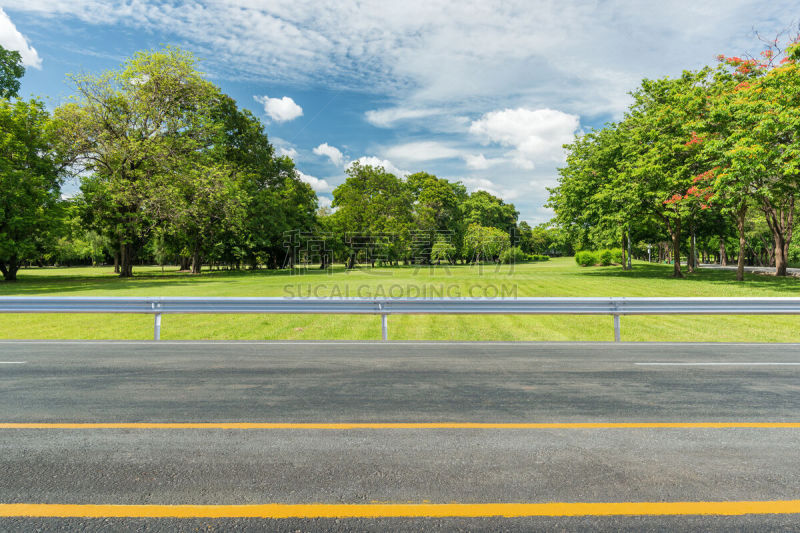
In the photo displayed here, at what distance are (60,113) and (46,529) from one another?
36301 mm

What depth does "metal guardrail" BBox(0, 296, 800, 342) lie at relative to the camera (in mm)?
9570

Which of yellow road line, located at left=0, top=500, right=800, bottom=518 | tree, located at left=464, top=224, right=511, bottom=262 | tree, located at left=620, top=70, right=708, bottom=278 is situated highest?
tree, located at left=620, top=70, right=708, bottom=278

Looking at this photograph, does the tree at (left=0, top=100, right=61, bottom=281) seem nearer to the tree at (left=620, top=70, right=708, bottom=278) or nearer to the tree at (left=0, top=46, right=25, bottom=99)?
the tree at (left=0, top=46, right=25, bottom=99)

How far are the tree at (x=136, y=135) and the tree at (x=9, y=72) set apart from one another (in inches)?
320

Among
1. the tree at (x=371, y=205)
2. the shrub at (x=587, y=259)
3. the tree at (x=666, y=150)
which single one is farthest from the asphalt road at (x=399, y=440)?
the shrub at (x=587, y=259)

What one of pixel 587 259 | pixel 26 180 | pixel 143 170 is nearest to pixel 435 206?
pixel 587 259

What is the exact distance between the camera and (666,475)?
10.8 ft

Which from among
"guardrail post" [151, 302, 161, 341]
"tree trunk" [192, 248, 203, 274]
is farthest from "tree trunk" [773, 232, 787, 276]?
"tree trunk" [192, 248, 203, 274]

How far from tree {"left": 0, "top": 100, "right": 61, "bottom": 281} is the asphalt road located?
2576cm

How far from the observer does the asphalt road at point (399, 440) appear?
2965 millimetres

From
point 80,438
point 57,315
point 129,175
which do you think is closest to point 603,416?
point 80,438

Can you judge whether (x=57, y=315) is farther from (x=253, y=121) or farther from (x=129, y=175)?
(x=253, y=121)

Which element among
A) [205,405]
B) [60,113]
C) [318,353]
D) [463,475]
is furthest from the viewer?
[60,113]

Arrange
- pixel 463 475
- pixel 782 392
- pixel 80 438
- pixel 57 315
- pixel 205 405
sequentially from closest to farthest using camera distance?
pixel 463 475, pixel 80 438, pixel 205 405, pixel 782 392, pixel 57 315
